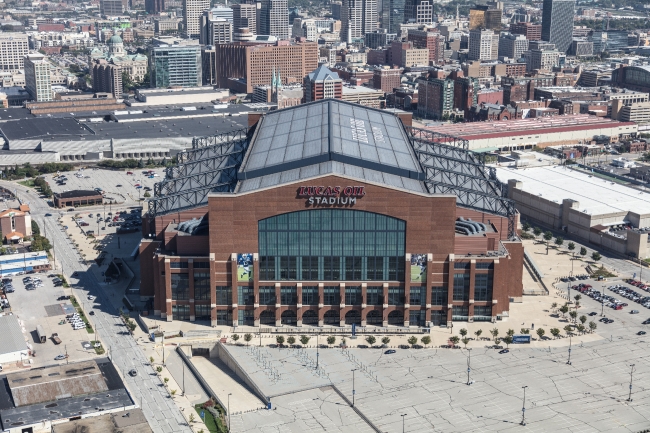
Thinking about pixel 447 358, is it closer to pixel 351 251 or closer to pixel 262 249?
pixel 351 251

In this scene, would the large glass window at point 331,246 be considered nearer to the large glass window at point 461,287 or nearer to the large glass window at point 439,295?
the large glass window at point 439,295

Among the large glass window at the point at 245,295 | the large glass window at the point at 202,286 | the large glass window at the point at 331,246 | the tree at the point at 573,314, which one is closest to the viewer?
the large glass window at the point at 331,246

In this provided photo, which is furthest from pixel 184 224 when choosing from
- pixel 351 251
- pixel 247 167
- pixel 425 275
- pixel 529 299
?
pixel 529 299

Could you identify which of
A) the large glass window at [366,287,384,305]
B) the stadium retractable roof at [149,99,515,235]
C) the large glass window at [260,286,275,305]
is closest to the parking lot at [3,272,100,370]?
the stadium retractable roof at [149,99,515,235]

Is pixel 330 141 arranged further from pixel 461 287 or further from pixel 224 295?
pixel 461 287

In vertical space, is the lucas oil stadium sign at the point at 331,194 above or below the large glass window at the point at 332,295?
above

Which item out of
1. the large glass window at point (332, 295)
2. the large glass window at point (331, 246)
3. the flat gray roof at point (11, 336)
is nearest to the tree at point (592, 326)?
the large glass window at point (331, 246)

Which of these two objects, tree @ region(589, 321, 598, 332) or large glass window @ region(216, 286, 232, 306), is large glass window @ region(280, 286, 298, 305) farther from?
tree @ region(589, 321, 598, 332)
